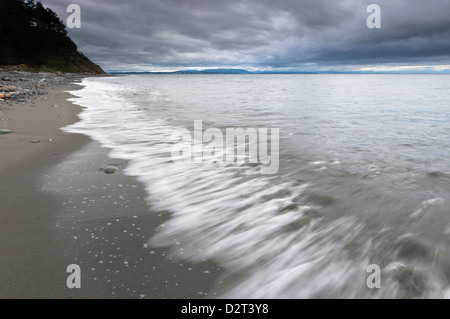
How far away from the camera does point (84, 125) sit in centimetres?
863

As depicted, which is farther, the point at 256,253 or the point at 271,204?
the point at 271,204

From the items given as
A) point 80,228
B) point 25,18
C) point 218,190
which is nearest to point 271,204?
point 218,190

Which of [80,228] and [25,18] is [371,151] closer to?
[80,228]

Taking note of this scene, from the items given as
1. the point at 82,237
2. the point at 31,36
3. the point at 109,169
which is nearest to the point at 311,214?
the point at 82,237

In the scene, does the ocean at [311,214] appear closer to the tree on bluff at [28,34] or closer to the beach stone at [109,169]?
the beach stone at [109,169]

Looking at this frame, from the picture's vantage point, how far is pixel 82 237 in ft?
8.68

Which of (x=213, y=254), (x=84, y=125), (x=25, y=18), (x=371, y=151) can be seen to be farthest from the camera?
(x=25, y=18)

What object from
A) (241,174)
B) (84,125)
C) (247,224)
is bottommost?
(247,224)

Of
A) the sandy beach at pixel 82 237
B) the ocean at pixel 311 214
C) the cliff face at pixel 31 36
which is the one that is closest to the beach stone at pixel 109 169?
the sandy beach at pixel 82 237

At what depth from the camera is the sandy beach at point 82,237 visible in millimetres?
2049

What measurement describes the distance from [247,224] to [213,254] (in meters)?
0.67

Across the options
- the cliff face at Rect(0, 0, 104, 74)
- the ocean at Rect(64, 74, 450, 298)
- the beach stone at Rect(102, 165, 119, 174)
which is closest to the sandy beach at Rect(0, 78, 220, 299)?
the beach stone at Rect(102, 165, 119, 174)

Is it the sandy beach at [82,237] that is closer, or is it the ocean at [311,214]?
the sandy beach at [82,237]

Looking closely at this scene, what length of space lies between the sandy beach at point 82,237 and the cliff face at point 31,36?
6906 centimetres
